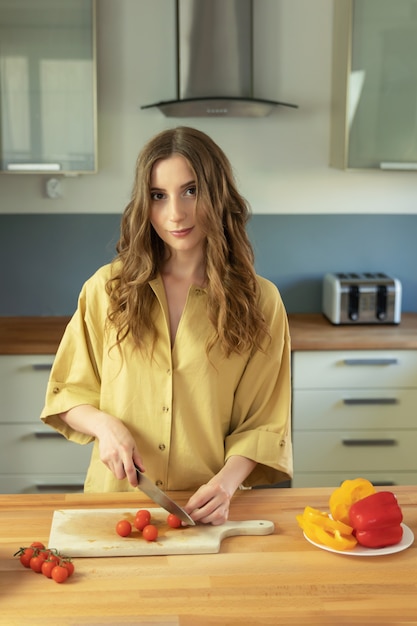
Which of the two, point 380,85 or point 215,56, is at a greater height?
point 215,56

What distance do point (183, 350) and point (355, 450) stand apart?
1.80 metres

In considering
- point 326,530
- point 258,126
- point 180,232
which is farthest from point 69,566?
point 258,126

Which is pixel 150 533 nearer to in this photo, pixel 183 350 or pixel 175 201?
pixel 183 350

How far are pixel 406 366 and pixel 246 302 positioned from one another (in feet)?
5.78

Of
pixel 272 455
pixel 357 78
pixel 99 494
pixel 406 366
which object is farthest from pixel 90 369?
pixel 357 78

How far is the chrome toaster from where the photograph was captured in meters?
3.69

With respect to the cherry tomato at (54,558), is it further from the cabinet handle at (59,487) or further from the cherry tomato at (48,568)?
the cabinet handle at (59,487)

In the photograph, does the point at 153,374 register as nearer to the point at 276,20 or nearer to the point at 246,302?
the point at 246,302

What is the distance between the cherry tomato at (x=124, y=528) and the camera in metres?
1.63

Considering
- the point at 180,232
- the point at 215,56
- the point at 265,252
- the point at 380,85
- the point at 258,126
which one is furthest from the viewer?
the point at 265,252

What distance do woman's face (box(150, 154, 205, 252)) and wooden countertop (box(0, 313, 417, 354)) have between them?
1677 millimetres

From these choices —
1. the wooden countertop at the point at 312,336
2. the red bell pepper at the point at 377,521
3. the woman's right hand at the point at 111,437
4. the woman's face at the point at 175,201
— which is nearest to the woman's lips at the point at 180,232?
the woman's face at the point at 175,201

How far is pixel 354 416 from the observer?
3523mm

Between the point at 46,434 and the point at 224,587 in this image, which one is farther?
the point at 46,434
